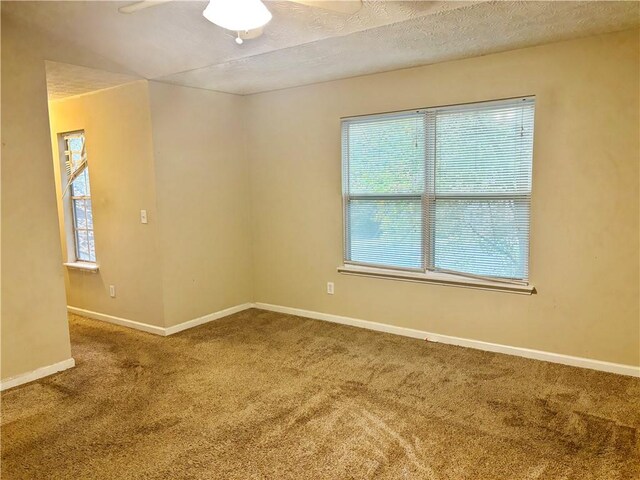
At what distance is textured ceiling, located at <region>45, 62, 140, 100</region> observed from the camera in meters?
3.39

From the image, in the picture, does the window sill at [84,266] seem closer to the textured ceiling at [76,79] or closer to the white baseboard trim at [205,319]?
the white baseboard trim at [205,319]

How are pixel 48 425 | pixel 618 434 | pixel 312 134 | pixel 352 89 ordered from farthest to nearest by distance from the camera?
pixel 312 134
pixel 352 89
pixel 48 425
pixel 618 434

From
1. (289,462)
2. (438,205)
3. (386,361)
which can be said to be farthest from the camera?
(438,205)

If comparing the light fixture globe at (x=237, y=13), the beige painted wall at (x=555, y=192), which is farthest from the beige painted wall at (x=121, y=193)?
the light fixture globe at (x=237, y=13)

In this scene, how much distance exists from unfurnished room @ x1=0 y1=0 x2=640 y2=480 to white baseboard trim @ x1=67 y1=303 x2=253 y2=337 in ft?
0.10

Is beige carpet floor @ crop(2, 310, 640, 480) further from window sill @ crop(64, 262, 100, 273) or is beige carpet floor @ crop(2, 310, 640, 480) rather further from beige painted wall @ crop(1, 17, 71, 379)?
window sill @ crop(64, 262, 100, 273)

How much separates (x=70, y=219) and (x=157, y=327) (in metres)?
1.67

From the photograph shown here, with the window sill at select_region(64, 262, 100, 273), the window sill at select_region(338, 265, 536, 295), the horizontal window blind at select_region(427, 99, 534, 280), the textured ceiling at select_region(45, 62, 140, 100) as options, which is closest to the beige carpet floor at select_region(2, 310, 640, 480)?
the window sill at select_region(338, 265, 536, 295)

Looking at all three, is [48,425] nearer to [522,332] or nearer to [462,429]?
[462,429]

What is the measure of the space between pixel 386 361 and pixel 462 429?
1.00 m

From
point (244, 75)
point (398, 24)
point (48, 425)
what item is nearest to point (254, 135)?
point (244, 75)

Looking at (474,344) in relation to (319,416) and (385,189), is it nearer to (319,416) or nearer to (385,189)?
(385,189)

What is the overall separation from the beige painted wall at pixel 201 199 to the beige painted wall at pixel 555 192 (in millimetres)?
946

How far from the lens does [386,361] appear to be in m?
3.36
